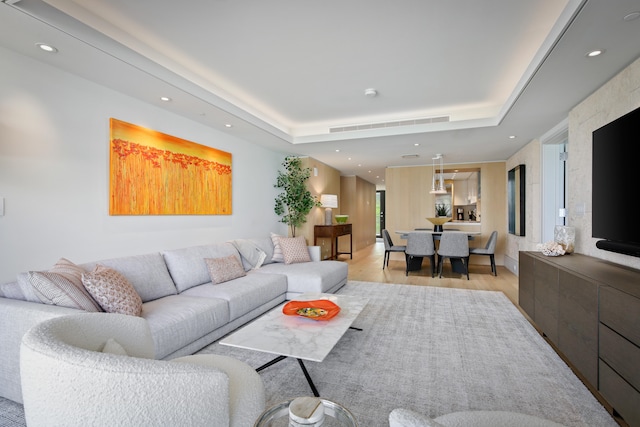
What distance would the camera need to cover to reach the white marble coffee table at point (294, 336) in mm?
1916

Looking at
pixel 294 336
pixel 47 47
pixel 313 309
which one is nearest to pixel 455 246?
pixel 313 309

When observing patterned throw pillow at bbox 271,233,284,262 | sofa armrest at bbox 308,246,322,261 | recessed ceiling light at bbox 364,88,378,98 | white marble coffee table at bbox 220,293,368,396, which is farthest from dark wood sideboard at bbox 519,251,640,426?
patterned throw pillow at bbox 271,233,284,262

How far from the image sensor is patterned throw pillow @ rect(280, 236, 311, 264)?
183 inches

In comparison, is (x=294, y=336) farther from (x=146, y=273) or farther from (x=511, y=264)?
(x=511, y=264)

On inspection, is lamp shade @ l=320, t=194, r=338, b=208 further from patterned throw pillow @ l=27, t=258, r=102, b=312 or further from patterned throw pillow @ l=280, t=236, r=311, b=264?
patterned throw pillow @ l=27, t=258, r=102, b=312

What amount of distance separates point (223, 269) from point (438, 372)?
2.33 meters

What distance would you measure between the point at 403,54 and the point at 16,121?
10.5 ft

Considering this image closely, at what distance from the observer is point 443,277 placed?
18.8 feet

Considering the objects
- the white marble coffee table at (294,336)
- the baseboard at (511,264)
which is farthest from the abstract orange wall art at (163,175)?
the baseboard at (511,264)

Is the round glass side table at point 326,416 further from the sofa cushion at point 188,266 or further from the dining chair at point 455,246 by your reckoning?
the dining chair at point 455,246

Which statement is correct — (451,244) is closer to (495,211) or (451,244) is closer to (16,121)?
(495,211)

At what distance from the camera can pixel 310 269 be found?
13.6 ft

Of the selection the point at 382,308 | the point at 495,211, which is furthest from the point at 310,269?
the point at 495,211

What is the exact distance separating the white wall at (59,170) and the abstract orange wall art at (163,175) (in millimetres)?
87
